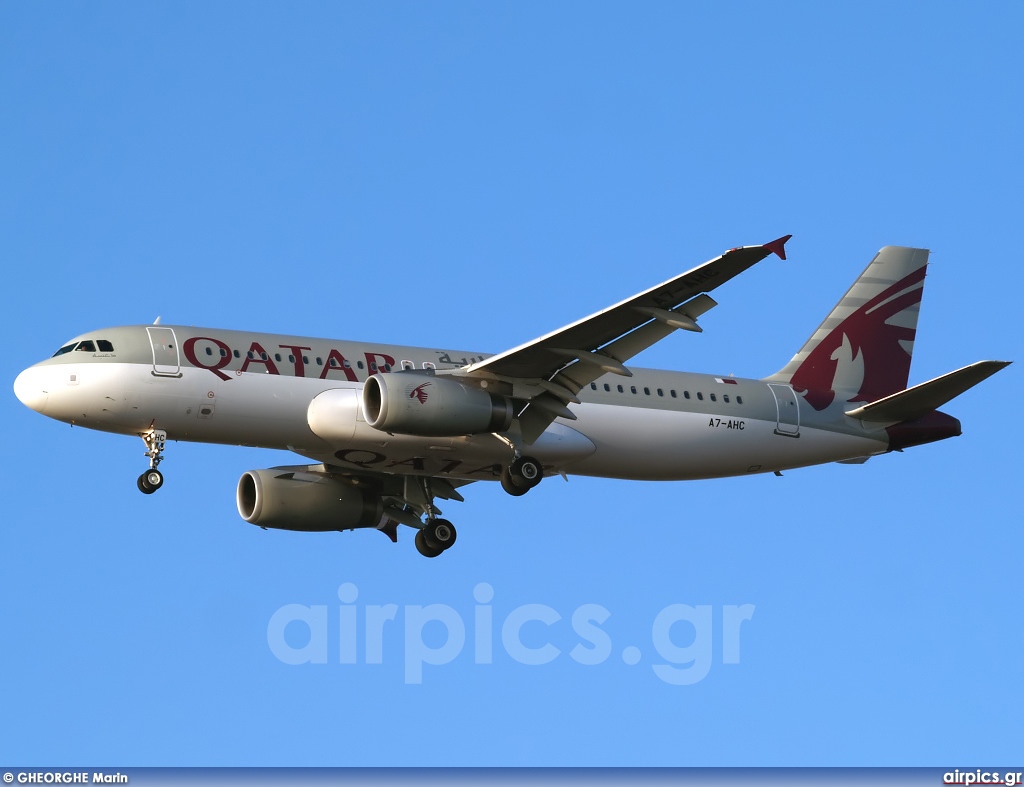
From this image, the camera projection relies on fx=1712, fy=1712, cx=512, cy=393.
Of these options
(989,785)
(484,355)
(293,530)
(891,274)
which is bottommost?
(989,785)

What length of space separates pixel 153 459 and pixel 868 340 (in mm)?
20225

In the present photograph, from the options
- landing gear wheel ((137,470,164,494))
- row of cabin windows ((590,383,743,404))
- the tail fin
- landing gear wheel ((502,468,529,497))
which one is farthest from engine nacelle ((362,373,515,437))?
the tail fin

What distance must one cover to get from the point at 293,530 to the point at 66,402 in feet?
26.6

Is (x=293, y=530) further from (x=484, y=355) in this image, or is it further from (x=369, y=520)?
(x=484, y=355)

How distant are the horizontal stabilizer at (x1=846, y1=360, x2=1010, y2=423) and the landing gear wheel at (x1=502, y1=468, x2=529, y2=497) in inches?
388

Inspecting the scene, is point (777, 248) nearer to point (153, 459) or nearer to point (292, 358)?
point (292, 358)

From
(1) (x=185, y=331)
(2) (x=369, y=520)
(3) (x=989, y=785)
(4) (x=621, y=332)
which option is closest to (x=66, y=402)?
(1) (x=185, y=331)

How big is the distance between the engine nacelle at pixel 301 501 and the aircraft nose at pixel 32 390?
7134mm

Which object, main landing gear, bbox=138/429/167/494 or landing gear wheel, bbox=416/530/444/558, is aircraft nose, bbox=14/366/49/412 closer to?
main landing gear, bbox=138/429/167/494

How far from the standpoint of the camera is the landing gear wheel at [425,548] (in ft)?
145

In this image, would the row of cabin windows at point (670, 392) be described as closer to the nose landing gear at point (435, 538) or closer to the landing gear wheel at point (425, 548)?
the nose landing gear at point (435, 538)

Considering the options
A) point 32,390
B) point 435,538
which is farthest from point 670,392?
point 32,390

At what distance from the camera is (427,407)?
3803 centimetres

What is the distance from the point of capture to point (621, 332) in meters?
38.1
